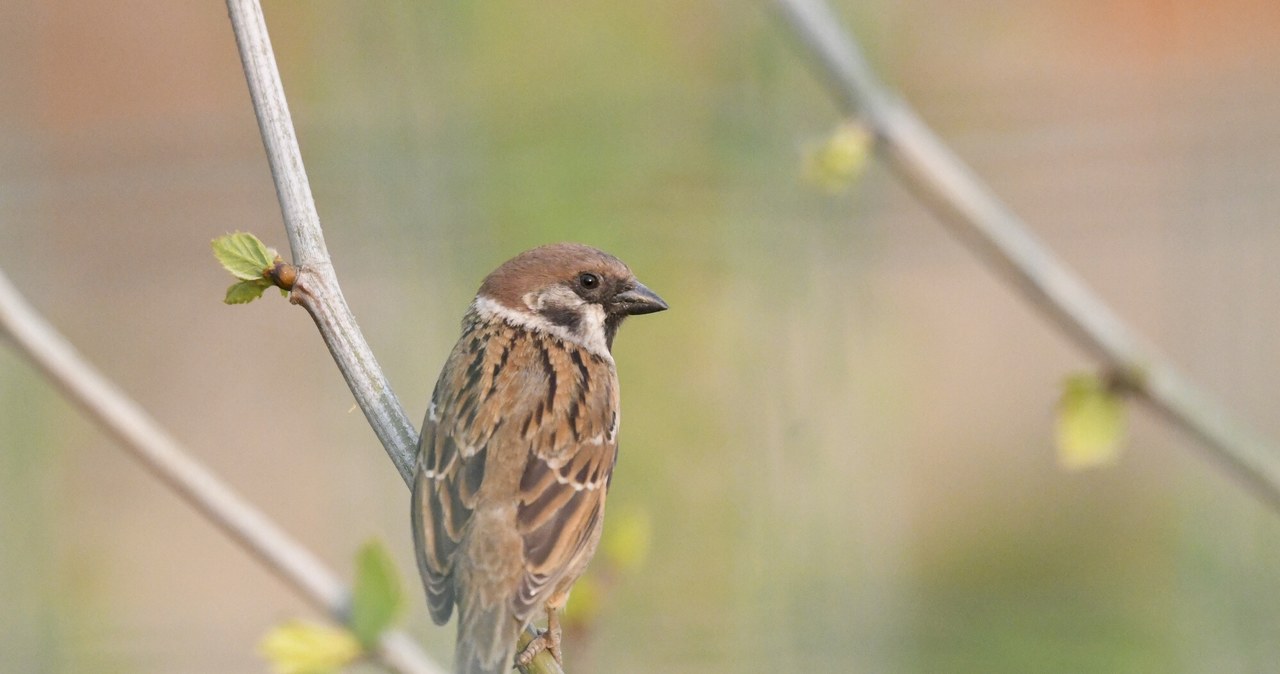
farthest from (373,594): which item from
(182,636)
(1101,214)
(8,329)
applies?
(1101,214)

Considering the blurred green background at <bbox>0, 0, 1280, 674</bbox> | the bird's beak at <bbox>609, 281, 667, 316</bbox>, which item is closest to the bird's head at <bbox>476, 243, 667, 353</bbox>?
the bird's beak at <bbox>609, 281, 667, 316</bbox>

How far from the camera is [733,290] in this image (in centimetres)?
457

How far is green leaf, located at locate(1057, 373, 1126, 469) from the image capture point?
1.75 meters

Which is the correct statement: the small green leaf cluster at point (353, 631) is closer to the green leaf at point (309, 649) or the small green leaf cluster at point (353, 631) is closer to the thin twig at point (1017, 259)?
the green leaf at point (309, 649)

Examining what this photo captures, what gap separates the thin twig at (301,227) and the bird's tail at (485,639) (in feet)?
1.30

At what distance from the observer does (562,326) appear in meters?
2.57

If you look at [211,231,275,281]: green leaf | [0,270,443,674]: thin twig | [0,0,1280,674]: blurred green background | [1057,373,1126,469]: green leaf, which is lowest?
[0,270,443,674]: thin twig

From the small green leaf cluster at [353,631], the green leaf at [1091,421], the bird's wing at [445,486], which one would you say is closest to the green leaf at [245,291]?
the small green leaf cluster at [353,631]

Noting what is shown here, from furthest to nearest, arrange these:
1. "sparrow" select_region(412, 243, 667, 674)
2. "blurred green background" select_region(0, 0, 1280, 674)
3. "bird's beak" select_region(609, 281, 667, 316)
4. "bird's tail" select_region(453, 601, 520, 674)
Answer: "blurred green background" select_region(0, 0, 1280, 674) < "bird's beak" select_region(609, 281, 667, 316) < "sparrow" select_region(412, 243, 667, 674) < "bird's tail" select_region(453, 601, 520, 674)

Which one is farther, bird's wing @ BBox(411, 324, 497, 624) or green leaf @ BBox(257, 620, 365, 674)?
bird's wing @ BBox(411, 324, 497, 624)

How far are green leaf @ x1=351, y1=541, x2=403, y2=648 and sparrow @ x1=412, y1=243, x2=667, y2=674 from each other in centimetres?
47

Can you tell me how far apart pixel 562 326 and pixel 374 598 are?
1.23 m

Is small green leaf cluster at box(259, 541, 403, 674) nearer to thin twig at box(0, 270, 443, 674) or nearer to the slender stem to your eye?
thin twig at box(0, 270, 443, 674)

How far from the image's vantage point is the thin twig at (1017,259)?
158 centimetres
